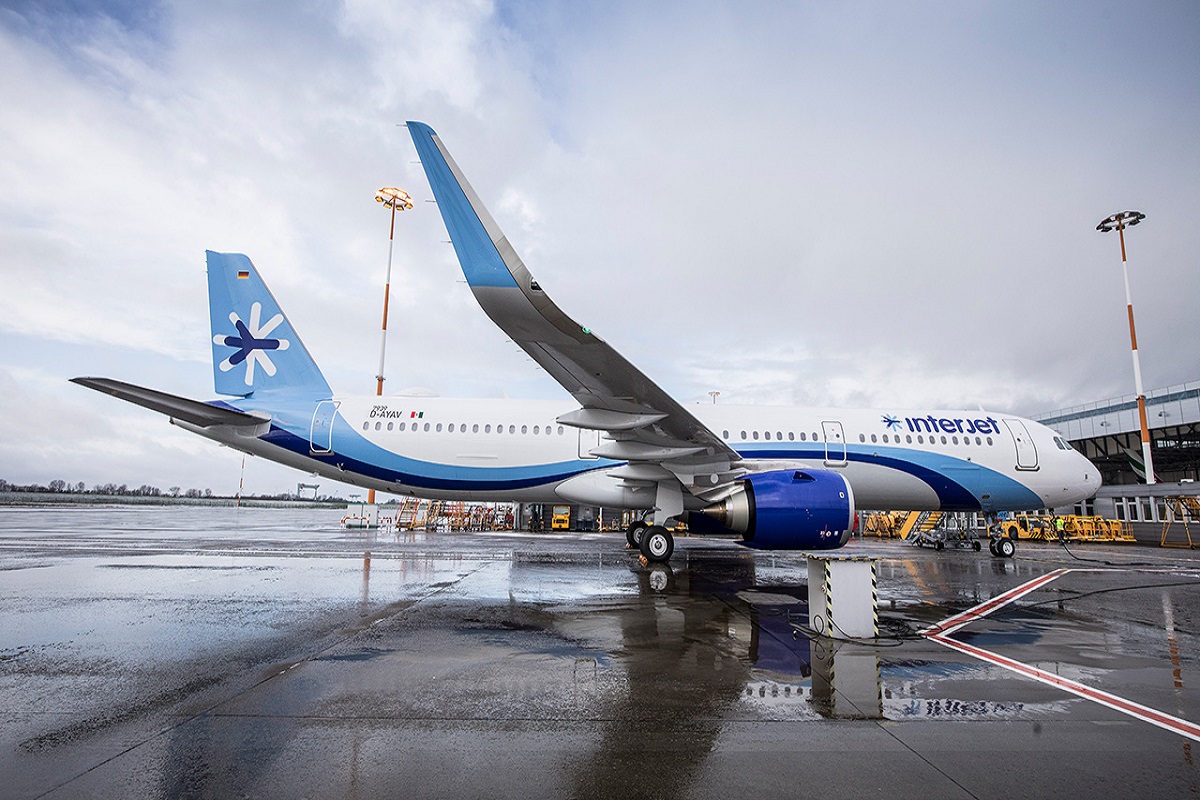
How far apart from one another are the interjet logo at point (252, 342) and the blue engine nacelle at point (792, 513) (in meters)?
11.1

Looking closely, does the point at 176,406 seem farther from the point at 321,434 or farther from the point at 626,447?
the point at 626,447

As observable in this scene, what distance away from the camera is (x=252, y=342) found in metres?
14.0

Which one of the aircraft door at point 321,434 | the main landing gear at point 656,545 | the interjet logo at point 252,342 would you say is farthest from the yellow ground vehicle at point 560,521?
the main landing gear at point 656,545

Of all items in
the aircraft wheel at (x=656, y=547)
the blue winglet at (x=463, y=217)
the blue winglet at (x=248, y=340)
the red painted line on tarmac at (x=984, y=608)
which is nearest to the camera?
the blue winglet at (x=463, y=217)

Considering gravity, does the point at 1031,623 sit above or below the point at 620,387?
below

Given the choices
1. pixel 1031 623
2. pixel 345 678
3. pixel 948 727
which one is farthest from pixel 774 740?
pixel 1031 623

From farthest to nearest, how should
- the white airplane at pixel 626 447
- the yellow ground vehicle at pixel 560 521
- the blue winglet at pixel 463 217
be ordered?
1. the yellow ground vehicle at pixel 560 521
2. the white airplane at pixel 626 447
3. the blue winglet at pixel 463 217

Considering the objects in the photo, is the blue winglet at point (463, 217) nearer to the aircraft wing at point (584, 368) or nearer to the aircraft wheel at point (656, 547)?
the aircraft wing at point (584, 368)

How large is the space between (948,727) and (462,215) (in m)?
5.79

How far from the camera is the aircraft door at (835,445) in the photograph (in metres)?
14.1

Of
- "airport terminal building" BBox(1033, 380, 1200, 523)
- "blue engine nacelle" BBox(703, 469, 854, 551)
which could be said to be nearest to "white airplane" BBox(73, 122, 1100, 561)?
"blue engine nacelle" BBox(703, 469, 854, 551)

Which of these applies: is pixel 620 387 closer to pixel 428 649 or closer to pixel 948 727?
pixel 428 649

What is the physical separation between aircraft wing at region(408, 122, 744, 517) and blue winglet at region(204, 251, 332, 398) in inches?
308

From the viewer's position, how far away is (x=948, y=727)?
368cm
